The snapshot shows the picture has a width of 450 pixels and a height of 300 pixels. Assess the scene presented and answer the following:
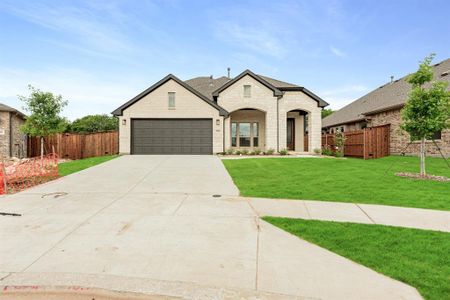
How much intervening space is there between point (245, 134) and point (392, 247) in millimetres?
20039

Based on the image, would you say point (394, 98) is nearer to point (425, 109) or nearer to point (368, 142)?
point (368, 142)

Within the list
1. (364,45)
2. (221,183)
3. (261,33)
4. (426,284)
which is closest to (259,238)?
(426,284)

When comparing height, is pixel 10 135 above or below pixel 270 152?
above

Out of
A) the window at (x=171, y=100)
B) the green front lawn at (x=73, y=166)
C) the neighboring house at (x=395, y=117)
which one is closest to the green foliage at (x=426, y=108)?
the neighboring house at (x=395, y=117)

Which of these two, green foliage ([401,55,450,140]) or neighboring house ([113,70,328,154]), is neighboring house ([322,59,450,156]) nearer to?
neighboring house ([113,70,328,154])

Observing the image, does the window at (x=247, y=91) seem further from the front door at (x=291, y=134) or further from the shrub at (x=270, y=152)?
the front door at (x=291, y=134)

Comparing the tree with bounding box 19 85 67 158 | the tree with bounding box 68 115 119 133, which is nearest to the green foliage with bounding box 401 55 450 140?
the tree with bounding box 19 85 67 158

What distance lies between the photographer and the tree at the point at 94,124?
54.8 metres

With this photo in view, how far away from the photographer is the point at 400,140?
19.5 meters

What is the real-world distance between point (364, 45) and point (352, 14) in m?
7.12

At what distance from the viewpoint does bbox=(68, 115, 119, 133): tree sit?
54.8m

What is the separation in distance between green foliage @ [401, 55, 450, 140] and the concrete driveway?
8999mm

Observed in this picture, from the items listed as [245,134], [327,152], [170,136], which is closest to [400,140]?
[327,152]

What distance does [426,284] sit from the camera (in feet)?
10.0
